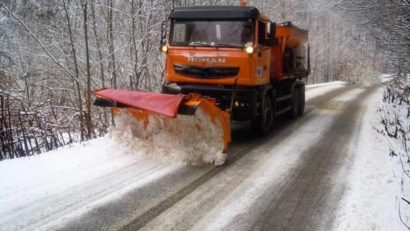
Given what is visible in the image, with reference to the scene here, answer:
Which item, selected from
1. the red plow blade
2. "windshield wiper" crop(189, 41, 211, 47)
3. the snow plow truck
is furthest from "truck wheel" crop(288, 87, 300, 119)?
the red plow blade

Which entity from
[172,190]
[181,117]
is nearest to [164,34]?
[181,117]

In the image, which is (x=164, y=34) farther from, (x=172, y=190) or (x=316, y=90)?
(x=316, y=90)

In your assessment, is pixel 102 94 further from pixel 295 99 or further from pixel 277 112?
pixel 295 99

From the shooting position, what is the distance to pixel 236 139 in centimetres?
905

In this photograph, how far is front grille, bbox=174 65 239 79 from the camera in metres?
8.38

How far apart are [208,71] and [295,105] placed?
194 inches

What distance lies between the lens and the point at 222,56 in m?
8.33

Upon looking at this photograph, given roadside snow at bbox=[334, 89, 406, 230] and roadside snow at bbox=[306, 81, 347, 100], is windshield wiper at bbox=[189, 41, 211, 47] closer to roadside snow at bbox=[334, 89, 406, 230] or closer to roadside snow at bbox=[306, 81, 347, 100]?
roadside snow at bbox=[334, 89, 406, 230]

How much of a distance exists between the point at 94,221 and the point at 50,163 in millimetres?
2268

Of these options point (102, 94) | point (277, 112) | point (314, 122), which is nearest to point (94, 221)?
point (102, 94)

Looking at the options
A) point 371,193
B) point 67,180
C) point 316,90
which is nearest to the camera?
point 371,193

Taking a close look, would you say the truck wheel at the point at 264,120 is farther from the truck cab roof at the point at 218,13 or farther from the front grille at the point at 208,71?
the truck cab roof at the point at 218,13

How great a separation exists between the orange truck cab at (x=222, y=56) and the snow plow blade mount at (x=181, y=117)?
3.70 ft

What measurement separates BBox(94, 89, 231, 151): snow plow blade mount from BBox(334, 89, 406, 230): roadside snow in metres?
2.06
